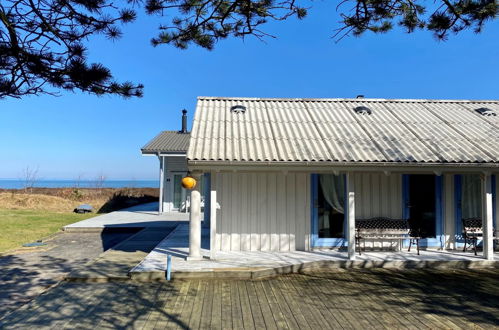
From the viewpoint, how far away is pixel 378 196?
22.9ft

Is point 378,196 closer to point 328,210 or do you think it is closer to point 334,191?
point 334,191

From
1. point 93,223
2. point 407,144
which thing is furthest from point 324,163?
point 93,223

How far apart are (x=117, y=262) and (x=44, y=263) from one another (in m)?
1.90

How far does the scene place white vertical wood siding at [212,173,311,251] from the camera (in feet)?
22.4

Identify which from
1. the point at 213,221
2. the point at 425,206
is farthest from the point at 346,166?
the point at 213,221

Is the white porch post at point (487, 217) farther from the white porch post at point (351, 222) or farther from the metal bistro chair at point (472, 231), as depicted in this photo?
the white porch post at point (351, 222)

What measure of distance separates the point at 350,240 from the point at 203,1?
16.5 feet

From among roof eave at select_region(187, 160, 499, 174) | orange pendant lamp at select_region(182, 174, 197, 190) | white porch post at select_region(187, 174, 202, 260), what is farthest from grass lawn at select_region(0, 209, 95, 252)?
roof eave at select_region(187, 160, 499, 174)

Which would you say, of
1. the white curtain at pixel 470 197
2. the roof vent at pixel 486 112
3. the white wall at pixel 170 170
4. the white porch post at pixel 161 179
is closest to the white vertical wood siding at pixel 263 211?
the white curtain at pixel 470 197

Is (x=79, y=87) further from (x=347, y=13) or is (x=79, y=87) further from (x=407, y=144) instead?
(x=407, y=144)

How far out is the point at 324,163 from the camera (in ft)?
19.0

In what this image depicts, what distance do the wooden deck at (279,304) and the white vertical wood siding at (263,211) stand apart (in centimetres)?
150

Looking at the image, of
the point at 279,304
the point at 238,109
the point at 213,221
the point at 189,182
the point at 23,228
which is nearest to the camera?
the point at 279,304

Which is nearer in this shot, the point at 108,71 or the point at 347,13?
the point at 108,71
